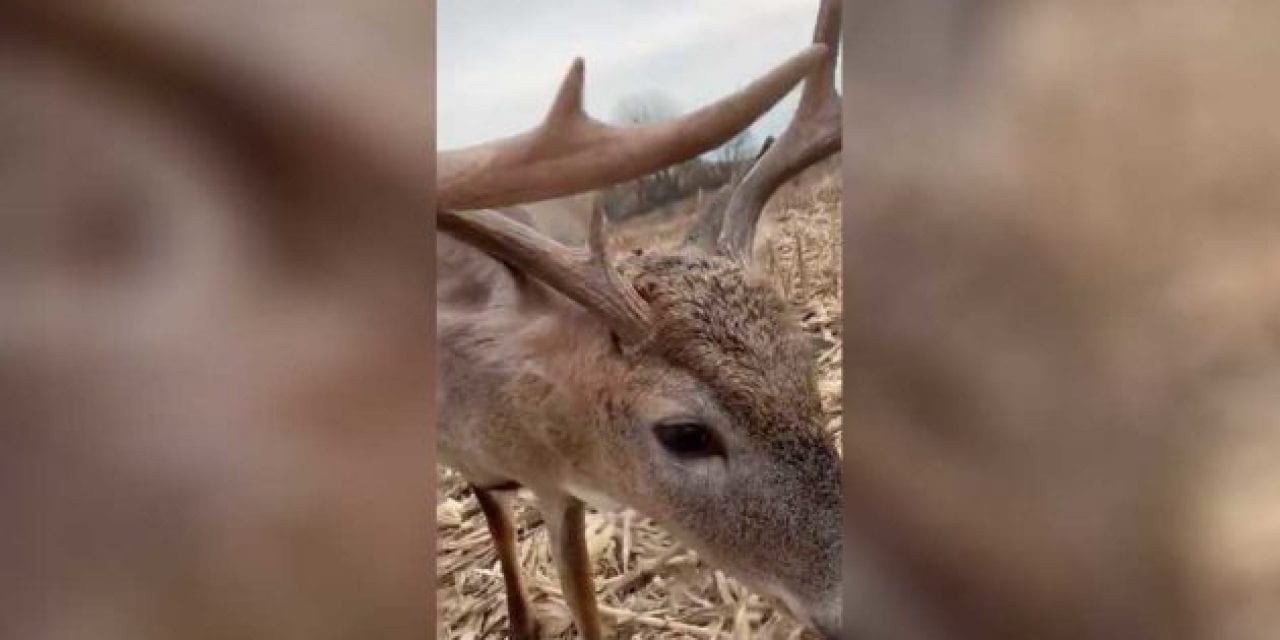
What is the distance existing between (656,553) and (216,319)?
0.57 m

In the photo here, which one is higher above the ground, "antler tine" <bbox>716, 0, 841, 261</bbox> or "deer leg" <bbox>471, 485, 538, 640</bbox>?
"antler tine" <bbox>716, 0, 841, 261</bbox>

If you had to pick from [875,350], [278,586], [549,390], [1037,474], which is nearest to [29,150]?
[278,586]

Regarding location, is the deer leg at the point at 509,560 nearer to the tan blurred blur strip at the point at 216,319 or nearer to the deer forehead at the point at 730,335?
the tan blurred blur strip at the point at 216,319

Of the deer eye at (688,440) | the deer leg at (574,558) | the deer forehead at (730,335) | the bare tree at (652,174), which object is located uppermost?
the bare tree at (652,174)

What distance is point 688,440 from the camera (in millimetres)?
1537

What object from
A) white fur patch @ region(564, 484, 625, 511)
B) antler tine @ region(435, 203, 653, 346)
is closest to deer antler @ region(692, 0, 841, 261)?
antler tine @ region(435, 203, 653, 346)

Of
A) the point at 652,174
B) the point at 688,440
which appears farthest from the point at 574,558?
the point at 652,174

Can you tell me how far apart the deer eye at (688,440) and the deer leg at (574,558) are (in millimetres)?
125

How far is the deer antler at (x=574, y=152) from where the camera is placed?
4.69ft

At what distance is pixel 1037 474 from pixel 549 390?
0.77 m

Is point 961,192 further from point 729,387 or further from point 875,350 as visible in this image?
point 729,387

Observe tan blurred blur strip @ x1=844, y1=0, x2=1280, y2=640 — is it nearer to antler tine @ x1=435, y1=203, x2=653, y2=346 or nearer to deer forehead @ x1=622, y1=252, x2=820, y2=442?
deer forehead @ x1=622, y1=252, x2=820, y2=442

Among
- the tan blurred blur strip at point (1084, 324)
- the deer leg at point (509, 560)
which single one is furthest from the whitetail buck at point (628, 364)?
the tan blurred blur strip at point (1084, 324)

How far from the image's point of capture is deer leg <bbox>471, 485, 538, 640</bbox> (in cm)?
148
